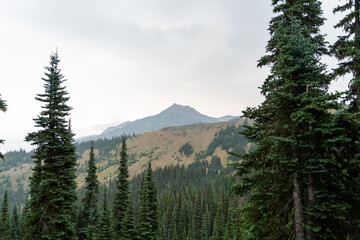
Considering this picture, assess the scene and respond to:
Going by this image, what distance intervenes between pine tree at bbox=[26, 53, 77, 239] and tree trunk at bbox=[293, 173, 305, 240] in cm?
1678

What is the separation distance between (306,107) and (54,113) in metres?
18.7

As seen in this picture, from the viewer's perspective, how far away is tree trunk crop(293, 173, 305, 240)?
9203 millimetres

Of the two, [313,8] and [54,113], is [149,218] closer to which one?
[54,113]

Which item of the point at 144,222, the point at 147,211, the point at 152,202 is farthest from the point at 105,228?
the point at 152,202

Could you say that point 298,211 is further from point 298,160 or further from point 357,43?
point 357,43

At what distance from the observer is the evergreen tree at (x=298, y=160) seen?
8.97 m

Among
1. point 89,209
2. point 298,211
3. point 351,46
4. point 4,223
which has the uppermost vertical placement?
point 351,46

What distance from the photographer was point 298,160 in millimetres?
9578

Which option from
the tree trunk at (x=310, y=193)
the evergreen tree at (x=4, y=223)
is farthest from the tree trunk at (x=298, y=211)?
the evergreen tree at (x=4, y=223)

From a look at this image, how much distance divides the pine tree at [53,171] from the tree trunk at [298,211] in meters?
16.8

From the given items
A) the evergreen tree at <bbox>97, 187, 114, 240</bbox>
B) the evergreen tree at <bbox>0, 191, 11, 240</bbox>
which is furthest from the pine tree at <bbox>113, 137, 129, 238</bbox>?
the evergreen tree at <bbox>0, 191, 11, 240</bbox>

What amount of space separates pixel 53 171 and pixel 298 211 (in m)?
18.5

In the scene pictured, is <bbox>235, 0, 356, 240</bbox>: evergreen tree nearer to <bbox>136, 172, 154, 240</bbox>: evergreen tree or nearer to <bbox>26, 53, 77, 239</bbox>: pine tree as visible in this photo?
<bbox>26, 53, 77, 239</bbox>: pine tree

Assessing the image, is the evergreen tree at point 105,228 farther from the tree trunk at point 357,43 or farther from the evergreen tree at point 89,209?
the tree trunk at point 357,43
